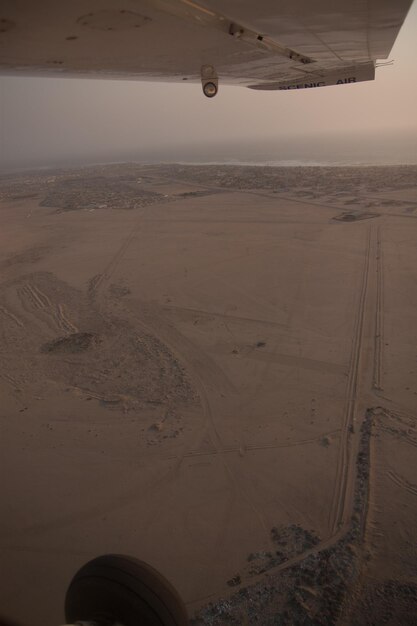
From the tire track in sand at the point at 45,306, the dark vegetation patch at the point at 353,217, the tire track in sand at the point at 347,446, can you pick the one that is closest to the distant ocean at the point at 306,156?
the dark vegetation patch at the point at 353,217

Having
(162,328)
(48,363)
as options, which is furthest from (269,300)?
(48,363)

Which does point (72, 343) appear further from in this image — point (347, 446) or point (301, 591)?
point (301, 591)

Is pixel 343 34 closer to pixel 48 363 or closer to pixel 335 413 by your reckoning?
pixel 335 413

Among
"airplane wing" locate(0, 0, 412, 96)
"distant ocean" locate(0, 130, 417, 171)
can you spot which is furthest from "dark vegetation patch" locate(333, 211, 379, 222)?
"distant ocean" locate(0, 130, 417, 171)

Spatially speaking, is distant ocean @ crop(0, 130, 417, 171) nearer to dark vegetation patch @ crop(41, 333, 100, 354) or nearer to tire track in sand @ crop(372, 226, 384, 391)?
tire track in sand @ crop(372, 226, 384, 391)

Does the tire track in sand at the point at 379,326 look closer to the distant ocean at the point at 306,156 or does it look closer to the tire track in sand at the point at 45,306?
the tire track in sand at the point at 45,306
